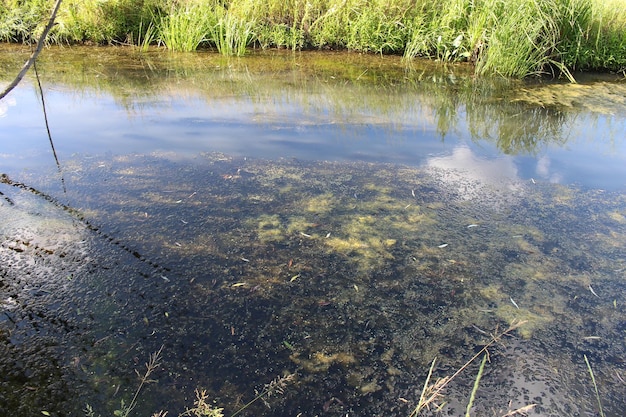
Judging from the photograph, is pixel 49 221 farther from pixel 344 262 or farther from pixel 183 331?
pixel 344 262

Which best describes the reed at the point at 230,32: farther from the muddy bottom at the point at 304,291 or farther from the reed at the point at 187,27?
the muddy bottom at the point at 304,291

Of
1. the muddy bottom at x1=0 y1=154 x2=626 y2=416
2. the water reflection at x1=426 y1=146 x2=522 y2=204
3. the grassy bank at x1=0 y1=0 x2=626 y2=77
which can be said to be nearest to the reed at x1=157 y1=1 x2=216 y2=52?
the grassy bank at x1=0 y1=0 x2=626 y2=77

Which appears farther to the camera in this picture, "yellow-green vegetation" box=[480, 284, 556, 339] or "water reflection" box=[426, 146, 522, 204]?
"water reflection" box=[426, 146, 522, 204]

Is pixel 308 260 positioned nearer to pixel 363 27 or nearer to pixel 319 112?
pixel 319 112

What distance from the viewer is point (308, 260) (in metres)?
1.98

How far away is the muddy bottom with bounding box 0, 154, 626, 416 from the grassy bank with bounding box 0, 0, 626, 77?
308 centimetres

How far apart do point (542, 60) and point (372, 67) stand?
1.85m

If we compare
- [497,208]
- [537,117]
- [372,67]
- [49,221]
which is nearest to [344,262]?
[497,208]

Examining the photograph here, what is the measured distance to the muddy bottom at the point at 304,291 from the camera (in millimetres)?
1384

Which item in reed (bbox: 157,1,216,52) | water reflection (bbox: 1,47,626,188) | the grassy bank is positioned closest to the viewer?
water reflection (bbox: 1,47,626,188)

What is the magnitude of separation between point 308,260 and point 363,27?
472 cm

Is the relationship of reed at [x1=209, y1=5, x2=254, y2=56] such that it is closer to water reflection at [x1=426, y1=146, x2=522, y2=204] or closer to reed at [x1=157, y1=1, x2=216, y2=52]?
reed at [x1=157, y1=1, x2=216, y2=52]

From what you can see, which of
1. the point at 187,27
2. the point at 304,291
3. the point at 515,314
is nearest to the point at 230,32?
the point at 187,27

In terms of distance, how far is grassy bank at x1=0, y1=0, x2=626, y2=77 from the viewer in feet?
16.5
